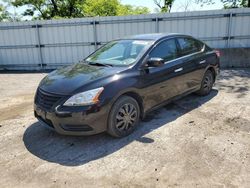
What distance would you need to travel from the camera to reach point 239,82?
7.41 metres

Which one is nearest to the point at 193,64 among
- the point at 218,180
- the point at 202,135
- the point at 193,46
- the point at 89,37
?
the point at 193,46

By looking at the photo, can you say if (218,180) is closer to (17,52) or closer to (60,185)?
(60,185)

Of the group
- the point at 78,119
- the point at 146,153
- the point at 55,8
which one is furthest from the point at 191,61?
the point at 55,8

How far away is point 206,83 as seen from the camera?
19.9ft

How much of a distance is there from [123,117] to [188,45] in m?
2.47

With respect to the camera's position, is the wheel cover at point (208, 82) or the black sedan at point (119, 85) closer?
the black sedan at point (119, 85)

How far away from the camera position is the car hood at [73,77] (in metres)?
3.85

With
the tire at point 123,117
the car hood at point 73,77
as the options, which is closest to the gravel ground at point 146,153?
the tire at point 123,117

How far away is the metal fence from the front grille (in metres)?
6.74

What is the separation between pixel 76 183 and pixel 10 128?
2.32 meters

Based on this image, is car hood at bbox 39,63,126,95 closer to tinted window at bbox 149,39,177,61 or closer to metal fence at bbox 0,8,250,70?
tinted window at bbox 149,39,177,61

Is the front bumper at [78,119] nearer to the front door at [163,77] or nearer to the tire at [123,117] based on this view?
the tire at [123,117]

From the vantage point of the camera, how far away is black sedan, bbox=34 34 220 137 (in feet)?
12.2

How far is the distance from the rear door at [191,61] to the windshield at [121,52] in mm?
962
